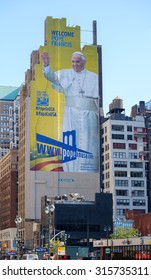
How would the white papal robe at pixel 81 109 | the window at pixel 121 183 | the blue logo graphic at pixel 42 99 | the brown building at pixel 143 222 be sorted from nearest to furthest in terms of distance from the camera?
the brown building at pixel 143 222 < the blue logo graphic at pixel 42 99 < the window at pixel 121 183 < the white papal robe at pixel 81 109

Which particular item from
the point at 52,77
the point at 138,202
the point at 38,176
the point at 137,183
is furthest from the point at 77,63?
the point at 138,202

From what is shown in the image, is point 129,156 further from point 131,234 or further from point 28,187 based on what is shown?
point 131,234

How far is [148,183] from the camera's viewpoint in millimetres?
191750

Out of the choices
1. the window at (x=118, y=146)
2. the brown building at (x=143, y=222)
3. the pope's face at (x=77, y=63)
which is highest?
the pope's face at (x=77, y=63)

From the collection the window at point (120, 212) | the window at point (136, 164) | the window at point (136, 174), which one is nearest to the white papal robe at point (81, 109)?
the window at point (136, 174)

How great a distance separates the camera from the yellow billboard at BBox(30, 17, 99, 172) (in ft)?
594

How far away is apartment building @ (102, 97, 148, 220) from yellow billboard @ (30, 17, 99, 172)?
5.61 metres

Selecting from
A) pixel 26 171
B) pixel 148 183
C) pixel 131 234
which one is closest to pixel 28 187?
pixel 26 171

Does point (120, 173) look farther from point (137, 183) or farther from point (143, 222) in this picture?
point (143, 222)

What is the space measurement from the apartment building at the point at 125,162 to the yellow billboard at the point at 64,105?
5.61m

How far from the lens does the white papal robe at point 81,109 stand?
185 m

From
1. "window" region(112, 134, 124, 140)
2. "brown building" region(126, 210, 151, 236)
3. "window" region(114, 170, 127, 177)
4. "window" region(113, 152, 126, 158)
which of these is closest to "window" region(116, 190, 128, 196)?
"window" region(114, 170, 127, 177)

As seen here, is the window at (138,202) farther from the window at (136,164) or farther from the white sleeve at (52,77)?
the white sleeve at (52,77)

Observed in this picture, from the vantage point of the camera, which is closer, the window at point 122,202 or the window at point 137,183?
the window at point 122,202
